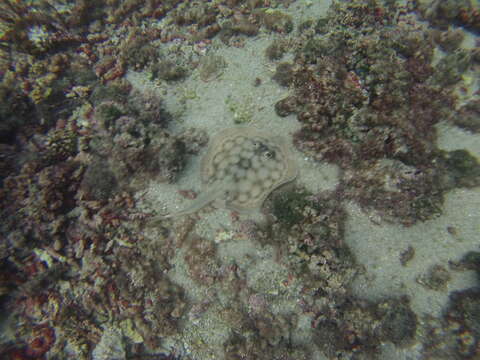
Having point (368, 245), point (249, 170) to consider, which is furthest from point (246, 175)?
point (368, 245)

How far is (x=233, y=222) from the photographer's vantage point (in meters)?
7.73

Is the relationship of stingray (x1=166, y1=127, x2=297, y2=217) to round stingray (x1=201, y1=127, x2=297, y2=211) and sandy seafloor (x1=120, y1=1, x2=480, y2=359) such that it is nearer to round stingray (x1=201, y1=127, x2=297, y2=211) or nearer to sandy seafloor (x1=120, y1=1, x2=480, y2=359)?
round stingray (x1=201, y1=127, x2=297, y2=211)

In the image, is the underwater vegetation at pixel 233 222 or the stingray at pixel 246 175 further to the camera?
the stingray at pixel 246 175

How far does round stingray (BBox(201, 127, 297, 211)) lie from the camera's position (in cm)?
748

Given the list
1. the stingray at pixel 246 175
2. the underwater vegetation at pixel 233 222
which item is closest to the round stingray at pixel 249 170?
the stingray at pixel 246 175

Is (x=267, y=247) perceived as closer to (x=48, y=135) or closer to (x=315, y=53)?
(x=315, y=53)

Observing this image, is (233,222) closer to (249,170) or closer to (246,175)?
(246,175)

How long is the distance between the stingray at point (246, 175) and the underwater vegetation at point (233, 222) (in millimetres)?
504

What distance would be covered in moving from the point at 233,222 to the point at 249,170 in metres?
1.60

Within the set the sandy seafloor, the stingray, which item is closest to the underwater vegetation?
the sandy seafloor

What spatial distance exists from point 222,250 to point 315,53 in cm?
709

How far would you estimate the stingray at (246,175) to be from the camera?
748cm

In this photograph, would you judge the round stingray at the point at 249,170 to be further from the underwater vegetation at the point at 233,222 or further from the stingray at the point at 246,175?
the underwater vegetation at the point at 233,222

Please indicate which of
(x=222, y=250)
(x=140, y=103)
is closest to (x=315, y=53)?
(x=140, y=103)
